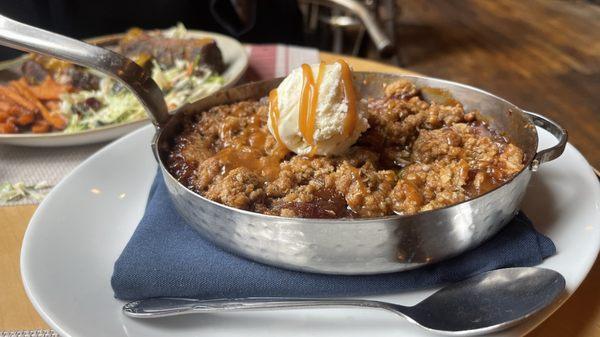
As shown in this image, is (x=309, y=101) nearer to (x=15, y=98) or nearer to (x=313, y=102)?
(x=313, y=102)

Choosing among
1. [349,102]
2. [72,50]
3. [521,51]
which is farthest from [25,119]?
[521,51]

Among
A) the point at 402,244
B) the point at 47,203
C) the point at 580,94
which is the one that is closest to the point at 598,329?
the point at 402,244

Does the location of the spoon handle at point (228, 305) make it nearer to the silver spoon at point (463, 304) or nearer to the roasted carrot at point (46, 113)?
the silver spoon at point (463, 304)

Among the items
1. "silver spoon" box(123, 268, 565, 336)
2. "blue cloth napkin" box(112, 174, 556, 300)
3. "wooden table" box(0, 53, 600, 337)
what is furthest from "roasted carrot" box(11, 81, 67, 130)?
"silver spoon" box(123, 268, 565, 336)

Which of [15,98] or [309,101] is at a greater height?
[309,101]

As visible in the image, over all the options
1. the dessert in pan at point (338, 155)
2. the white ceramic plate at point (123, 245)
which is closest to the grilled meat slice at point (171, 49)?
the white ceramic plate at point (123, 245)

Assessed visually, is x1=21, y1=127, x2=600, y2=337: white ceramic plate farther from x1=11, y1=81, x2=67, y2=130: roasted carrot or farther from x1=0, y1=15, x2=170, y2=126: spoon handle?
x1=11, y1=81, x2=67, y2=130: roasted carrot

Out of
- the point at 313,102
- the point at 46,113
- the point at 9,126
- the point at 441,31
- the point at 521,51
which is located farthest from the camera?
the point at 441,31

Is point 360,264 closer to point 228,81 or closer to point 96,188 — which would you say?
point 96,188
